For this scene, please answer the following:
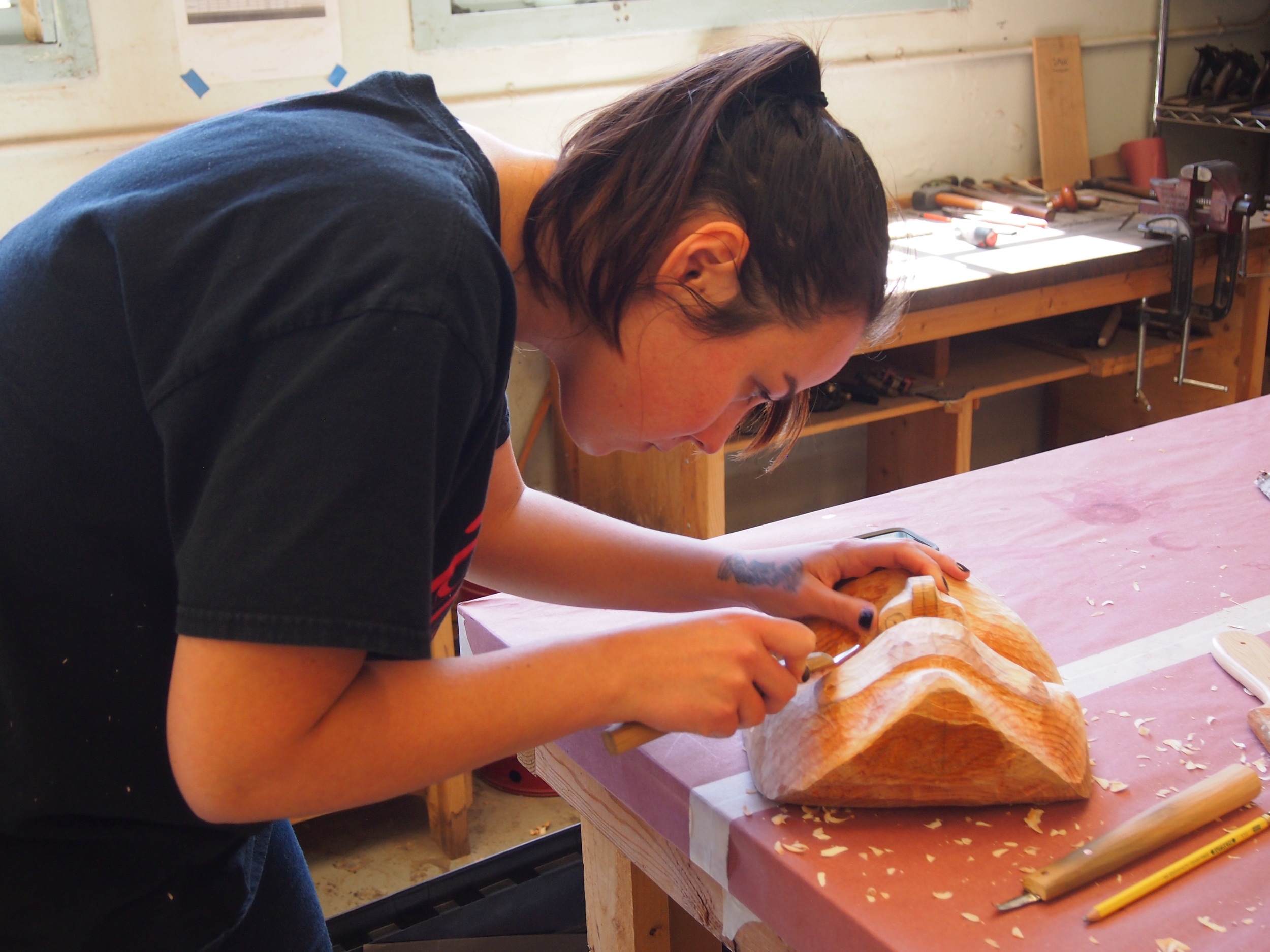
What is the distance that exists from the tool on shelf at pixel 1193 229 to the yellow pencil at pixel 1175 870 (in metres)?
2.14

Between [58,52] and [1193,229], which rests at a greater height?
[58,52]

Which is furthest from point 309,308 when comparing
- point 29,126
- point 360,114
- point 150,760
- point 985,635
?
point 29,126

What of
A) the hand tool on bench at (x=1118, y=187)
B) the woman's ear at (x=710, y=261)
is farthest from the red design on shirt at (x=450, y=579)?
the hand tool on bench at (x=1118, y=187)

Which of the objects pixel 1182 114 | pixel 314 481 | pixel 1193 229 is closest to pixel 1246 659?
pixel 314 481

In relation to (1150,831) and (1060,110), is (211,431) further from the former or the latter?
(1060,110)

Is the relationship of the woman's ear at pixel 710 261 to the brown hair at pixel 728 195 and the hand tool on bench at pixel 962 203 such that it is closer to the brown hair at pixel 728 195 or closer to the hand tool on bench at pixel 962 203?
the brown hair at pixel 728 195

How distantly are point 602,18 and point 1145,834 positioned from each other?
2328 mm

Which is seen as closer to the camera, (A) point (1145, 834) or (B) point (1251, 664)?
(A) point (1145, 834)

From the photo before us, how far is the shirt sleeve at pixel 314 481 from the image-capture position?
60cm

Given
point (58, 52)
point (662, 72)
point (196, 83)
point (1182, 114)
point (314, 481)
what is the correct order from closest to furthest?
point (314, 481)
point (662, 72)
point (58, 52)
point (196, 83)
point (1182, 114)

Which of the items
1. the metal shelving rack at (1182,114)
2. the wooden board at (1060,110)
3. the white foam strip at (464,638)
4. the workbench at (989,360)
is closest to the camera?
the white foam strip at (464,638)

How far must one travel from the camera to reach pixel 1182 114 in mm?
3381

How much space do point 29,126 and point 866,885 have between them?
208 centimetres

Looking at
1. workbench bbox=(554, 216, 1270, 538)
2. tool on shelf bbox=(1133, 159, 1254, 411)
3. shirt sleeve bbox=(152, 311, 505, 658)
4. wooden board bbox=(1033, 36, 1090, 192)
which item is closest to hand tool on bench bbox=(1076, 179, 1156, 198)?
wooden board bbox=(1033, 36, 1090, 192)
